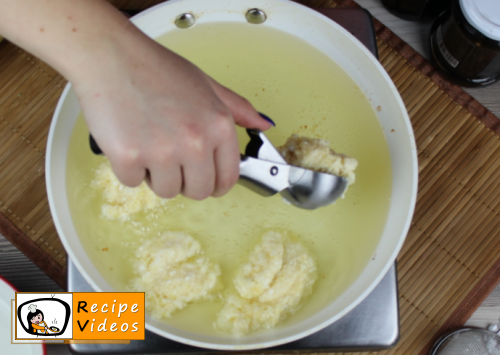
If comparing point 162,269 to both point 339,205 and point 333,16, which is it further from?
point 333,16

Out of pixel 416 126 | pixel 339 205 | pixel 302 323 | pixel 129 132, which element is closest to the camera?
pixel 129 132

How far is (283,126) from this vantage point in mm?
842

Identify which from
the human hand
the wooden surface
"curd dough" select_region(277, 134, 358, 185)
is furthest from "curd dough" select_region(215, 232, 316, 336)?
the wooden surface

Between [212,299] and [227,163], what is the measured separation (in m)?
0.34

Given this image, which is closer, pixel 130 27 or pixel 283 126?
pixel 130 27

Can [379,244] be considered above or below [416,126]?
below

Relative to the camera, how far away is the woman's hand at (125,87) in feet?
1.53

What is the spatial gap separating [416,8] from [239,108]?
23.8 inches

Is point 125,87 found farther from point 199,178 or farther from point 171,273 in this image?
point 171,273

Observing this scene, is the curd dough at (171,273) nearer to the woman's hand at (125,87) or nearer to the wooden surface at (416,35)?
the woman's hand at (125,87)

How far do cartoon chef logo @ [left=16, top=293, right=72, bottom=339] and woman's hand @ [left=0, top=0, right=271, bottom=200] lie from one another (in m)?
0.42

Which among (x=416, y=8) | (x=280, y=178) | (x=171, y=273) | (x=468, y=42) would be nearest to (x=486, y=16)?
(x=468, y=42)

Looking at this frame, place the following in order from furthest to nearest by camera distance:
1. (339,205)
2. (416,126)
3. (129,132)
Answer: (416,126), (339,205), (129,132)

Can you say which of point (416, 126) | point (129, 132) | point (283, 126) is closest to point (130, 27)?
point (129, 132)
